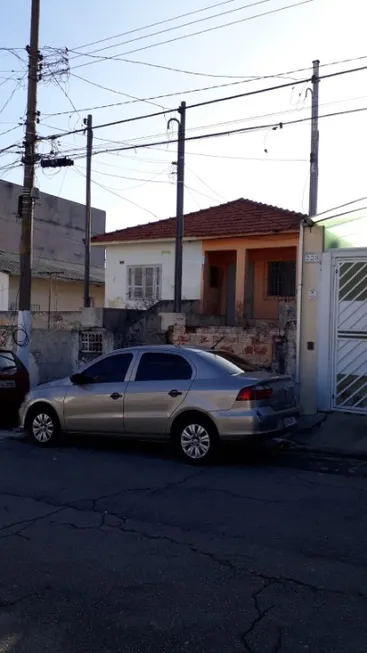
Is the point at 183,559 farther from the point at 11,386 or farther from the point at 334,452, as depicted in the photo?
the point at 11,386

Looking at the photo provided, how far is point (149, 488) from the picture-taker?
7.44m

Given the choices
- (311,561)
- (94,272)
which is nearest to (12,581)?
(311,561)

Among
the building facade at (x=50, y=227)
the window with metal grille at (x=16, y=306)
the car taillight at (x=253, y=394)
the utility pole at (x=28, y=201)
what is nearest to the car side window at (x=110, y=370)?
the car taillight at (x=253, y=394)

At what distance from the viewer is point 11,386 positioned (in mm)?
12359

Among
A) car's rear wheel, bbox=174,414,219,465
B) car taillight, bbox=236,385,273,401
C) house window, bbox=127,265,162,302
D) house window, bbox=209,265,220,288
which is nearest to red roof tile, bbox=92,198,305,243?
house window, bbox=127,265,162,302

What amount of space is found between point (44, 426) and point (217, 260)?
13.4 m

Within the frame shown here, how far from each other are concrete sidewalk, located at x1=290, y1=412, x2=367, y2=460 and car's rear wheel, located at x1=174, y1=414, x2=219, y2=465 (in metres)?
1.85

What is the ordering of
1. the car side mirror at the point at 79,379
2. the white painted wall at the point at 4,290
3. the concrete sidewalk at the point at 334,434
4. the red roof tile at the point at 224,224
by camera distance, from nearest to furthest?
the concrete sidewalk at the point at 334,434
the car side mirror at the point at 79,379
the red roof tile at the point at 224,224
the white painted wall at the point at 4,290

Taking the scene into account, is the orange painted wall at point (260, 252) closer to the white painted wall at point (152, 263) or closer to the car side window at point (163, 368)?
the white painted wall at point (152, 263)

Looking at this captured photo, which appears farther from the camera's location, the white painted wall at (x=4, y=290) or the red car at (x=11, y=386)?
the white painted wall at (x=4, y=290)

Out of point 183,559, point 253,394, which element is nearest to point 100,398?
point 253,394

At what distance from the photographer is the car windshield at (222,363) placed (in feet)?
29.2

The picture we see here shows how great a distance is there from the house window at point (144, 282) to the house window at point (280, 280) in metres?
3.76

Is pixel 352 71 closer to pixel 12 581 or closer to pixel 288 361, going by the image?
pixel 288 361
